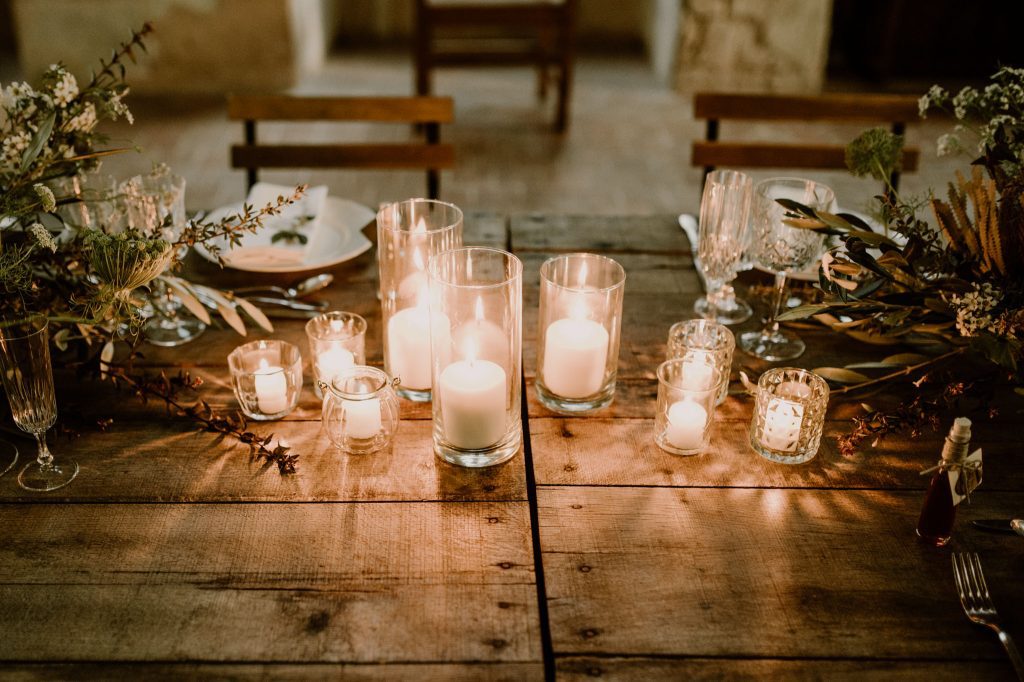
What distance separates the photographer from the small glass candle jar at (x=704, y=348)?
116cm

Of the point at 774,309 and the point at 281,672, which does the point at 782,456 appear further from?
the point at 281,672

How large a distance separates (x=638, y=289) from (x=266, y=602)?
85 cm

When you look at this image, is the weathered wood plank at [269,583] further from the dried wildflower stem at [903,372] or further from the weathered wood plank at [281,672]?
the dried wildflower stem at [903,372]

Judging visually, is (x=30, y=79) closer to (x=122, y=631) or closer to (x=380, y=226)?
(x=380, y=226)

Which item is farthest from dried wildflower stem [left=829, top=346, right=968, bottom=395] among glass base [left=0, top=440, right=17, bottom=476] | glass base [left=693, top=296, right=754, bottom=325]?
glass base [left=0, top=440, right=17, bottom=476]

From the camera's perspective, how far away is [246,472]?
3.50 ft

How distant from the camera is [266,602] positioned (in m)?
0.88

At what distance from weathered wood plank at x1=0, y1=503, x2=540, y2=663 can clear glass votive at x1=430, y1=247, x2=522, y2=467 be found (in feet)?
0.30

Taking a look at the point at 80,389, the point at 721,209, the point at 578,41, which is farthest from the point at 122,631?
the point at 578,41

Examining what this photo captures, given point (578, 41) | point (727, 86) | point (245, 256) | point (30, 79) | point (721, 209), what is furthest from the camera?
point (578, 41)

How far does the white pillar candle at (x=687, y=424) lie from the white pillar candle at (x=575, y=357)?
0.38 ft

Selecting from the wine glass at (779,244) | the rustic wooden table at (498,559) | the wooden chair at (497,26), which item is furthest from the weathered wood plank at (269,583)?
the wooden chair at (497,26)

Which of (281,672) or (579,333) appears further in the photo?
(579,333)

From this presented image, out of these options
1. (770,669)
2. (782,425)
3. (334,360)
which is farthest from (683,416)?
(334,360)
